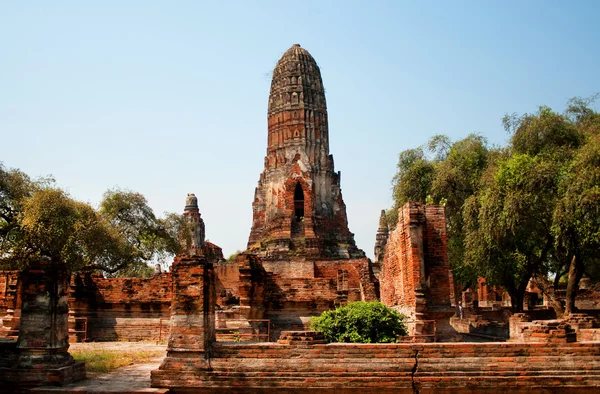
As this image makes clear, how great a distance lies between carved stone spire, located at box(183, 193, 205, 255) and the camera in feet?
126

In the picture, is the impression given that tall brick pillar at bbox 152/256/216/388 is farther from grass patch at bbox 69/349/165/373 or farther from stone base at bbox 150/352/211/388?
grass patch at bbox 69/349/165/373

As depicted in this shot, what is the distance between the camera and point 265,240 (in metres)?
32.4

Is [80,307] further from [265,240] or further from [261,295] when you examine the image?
[265,240]

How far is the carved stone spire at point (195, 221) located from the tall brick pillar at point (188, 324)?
2869cm

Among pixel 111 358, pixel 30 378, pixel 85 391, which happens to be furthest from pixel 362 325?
pixel 30 378

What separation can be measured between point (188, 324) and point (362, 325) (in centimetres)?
289

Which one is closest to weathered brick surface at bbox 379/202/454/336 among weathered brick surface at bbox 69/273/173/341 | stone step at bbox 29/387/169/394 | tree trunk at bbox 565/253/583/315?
stone step at bbox 29/387/169/394

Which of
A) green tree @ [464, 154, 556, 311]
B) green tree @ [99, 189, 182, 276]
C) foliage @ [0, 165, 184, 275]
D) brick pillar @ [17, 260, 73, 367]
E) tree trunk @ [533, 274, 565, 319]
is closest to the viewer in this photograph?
brick pillar @ [17, 260, 73, 367]

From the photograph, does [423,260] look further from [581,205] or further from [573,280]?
[573,280]

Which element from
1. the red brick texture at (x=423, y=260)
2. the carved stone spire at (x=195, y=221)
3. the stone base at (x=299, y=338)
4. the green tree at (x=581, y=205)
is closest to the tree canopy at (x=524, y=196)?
the green tree at (x=581, y=205)

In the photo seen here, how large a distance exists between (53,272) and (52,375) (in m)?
1.41

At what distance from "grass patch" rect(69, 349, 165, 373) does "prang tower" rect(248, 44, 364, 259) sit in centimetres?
1889

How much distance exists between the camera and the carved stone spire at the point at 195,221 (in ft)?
126

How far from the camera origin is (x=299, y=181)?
108 ft
